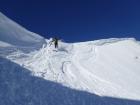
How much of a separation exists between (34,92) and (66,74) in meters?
4.80

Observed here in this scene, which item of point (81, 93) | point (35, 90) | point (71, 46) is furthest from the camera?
point (71, 46)

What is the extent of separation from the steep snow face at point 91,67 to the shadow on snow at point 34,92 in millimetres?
776

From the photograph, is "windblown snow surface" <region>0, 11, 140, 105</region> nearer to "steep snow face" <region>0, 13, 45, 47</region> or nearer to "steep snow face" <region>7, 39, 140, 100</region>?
"steep snow face" <region>7, 39, 140, 100</region>

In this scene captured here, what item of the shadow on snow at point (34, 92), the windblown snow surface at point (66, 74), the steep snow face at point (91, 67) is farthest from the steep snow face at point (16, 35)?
the shadow on snow at point (34, 92)

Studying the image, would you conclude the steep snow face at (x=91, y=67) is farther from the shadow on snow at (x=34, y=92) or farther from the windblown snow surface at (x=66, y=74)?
the shadow on snow at (x=34, y=92)

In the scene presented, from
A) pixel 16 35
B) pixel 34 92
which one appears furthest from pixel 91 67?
pixel 16 35

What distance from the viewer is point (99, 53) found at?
31469 millimetres

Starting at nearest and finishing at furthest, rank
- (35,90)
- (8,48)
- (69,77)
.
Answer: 1. (35,90)
2. (69,77)
3. (8,48)

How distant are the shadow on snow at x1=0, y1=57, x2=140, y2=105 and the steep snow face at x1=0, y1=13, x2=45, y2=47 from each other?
25.3ft

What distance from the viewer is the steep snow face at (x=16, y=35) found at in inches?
1172

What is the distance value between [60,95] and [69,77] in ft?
11.1

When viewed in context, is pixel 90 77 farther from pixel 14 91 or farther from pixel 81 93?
pixel 14 91

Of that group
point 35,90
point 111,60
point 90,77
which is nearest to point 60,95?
point 35,90

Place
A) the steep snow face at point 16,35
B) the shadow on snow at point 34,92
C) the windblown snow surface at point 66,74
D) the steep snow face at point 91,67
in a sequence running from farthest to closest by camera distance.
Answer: the steep snow face at point 16,35 < the steep snow face at point 91,67 < the windblown snow surface at point 66,74 < the shadow on snow at point 34,92
